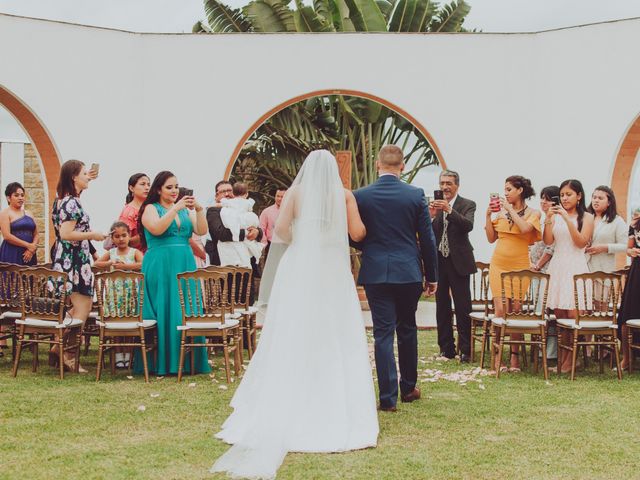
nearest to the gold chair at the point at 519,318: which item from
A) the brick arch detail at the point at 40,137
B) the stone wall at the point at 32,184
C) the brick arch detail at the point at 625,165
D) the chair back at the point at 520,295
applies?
the chair back at the point at 520,295

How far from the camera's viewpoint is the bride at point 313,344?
446 cm

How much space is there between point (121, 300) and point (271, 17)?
853cm

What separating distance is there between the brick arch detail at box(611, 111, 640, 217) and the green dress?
6.41 m

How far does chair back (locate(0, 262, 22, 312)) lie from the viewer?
6996 mm

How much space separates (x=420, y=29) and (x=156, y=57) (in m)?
5.15

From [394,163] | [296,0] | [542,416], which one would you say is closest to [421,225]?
[394,163]

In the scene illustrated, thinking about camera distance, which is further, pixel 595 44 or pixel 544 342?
pixel 595 44

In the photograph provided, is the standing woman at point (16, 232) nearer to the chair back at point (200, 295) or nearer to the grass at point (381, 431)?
the grass at point (381, 431)

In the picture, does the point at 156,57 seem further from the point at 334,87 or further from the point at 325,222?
the point at 325,222

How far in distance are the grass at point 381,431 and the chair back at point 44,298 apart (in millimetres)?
525

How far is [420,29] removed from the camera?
1407 cm

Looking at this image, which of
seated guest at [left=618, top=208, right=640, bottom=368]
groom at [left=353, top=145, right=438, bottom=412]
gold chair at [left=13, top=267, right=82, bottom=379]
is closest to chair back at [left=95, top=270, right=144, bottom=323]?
gold chair at [left=13, top=267, right=82, bottom=379]

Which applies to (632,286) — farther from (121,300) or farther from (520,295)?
(121,300)

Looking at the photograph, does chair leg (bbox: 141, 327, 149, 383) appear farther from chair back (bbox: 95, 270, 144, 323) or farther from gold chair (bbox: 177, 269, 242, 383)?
gold chair (bbox: 177, 269, 242, 383)
